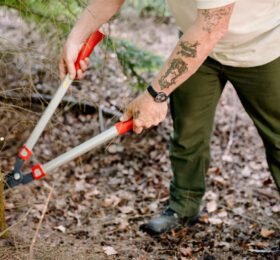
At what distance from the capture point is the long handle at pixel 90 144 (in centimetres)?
263

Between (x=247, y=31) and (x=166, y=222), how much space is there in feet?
5.26

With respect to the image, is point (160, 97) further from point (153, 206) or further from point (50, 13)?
point (153, 206)

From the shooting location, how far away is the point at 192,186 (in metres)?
3.62

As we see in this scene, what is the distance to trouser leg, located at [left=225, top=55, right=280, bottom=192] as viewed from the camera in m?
2.82

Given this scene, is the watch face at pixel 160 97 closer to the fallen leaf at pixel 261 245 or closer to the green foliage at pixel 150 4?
the fallen leaf at pixel 261 245

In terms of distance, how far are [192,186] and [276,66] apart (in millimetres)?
1223

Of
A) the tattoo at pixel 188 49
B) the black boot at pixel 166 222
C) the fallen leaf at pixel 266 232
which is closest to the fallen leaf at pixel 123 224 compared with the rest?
the black boot at pixel 166 222

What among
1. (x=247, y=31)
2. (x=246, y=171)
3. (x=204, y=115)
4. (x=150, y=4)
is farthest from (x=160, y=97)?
(x=150, y=4)

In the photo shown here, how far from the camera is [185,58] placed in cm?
243

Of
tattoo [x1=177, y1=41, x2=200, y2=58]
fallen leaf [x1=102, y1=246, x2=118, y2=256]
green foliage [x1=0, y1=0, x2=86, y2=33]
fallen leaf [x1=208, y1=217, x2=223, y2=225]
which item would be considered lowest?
fallen leaf [x1=102, y1=246, x2=118, y2=256]

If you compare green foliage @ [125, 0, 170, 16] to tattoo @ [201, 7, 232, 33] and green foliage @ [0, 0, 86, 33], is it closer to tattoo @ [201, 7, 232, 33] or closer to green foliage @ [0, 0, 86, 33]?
green foliage @ [0, 0, 86, 33]

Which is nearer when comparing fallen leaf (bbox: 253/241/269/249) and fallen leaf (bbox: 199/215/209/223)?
fallen leaf (bbox: 253/241/269/249)

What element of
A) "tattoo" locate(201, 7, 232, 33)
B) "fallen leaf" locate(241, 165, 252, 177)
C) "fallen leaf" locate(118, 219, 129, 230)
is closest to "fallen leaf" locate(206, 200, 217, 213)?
"fallen leaf" locate(241, 165, 252, 177)

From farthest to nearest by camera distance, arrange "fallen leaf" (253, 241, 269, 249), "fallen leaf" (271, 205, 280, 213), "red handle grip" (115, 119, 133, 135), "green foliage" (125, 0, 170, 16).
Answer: "green foliage" (125, 0, 170, 16) → "fallen leaf" (271, 205, 280, 213) → "fallen leaf" (253, 241, 269, 249) → "red handle grip" (115, 119, 133, 135)
